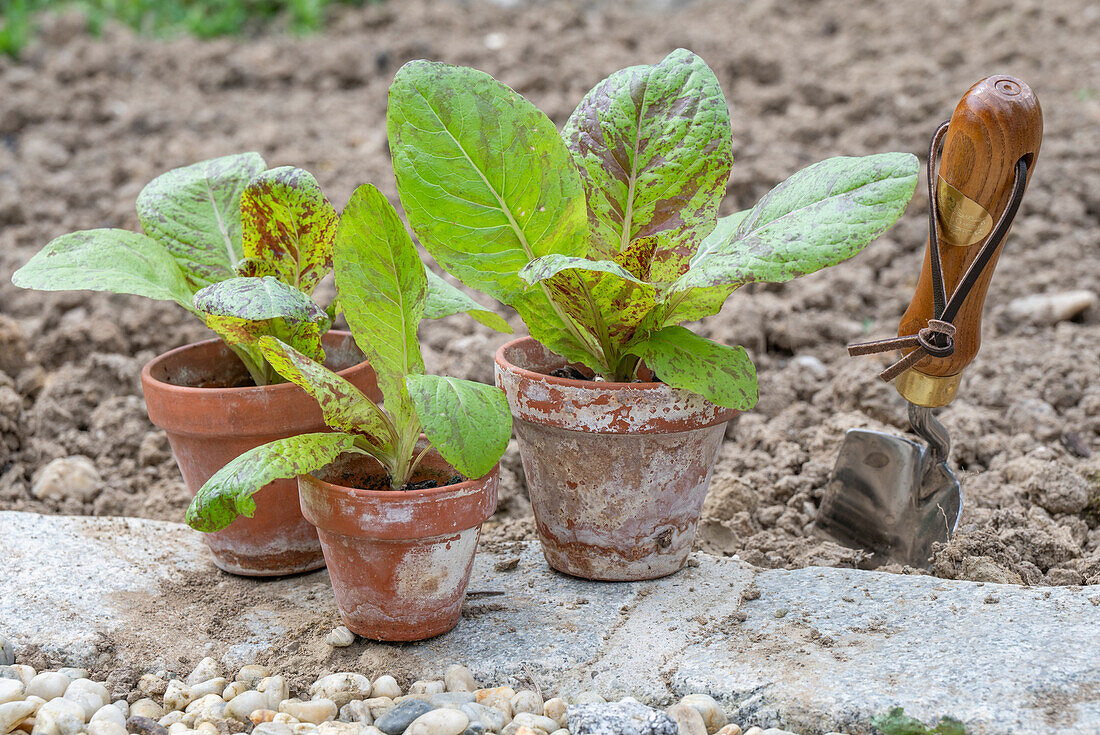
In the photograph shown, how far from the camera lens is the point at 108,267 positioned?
1.65 meters

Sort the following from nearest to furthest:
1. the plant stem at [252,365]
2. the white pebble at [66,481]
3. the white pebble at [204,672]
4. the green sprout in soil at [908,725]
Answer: the green sprout in soil at [908,725] < the white pebble at [204,672] < the plant stem at [252,365] < the white pebble at [66,481]

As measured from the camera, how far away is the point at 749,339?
8.94 feet

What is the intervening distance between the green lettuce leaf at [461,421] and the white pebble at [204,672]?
502 mm

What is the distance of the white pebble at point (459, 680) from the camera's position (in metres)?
1.47

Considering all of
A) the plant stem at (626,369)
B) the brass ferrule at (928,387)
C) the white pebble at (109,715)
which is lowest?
the white pebble at (109,715)

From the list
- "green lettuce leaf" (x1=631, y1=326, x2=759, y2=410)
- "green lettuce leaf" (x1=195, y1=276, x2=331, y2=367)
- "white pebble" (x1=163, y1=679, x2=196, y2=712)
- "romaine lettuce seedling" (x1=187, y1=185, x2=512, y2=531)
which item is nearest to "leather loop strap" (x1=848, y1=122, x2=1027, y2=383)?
"green lettuce leaf" (x1=631, y1=326, x2=759, y2=410)

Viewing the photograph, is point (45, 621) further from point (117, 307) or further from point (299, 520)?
point (117, 307)

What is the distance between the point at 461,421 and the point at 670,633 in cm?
49

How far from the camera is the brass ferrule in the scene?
169cm

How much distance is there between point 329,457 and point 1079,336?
7.03ft

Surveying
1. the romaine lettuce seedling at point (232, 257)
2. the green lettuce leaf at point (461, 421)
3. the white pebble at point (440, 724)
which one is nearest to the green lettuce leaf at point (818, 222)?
the green lettuce leaf at point (461, 421)

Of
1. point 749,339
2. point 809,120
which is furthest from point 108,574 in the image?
point 809,120

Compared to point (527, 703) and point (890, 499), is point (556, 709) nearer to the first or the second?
point (527, 703)

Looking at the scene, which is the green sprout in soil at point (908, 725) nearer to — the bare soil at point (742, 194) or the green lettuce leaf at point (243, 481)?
the bare soil at point (742, 194)
